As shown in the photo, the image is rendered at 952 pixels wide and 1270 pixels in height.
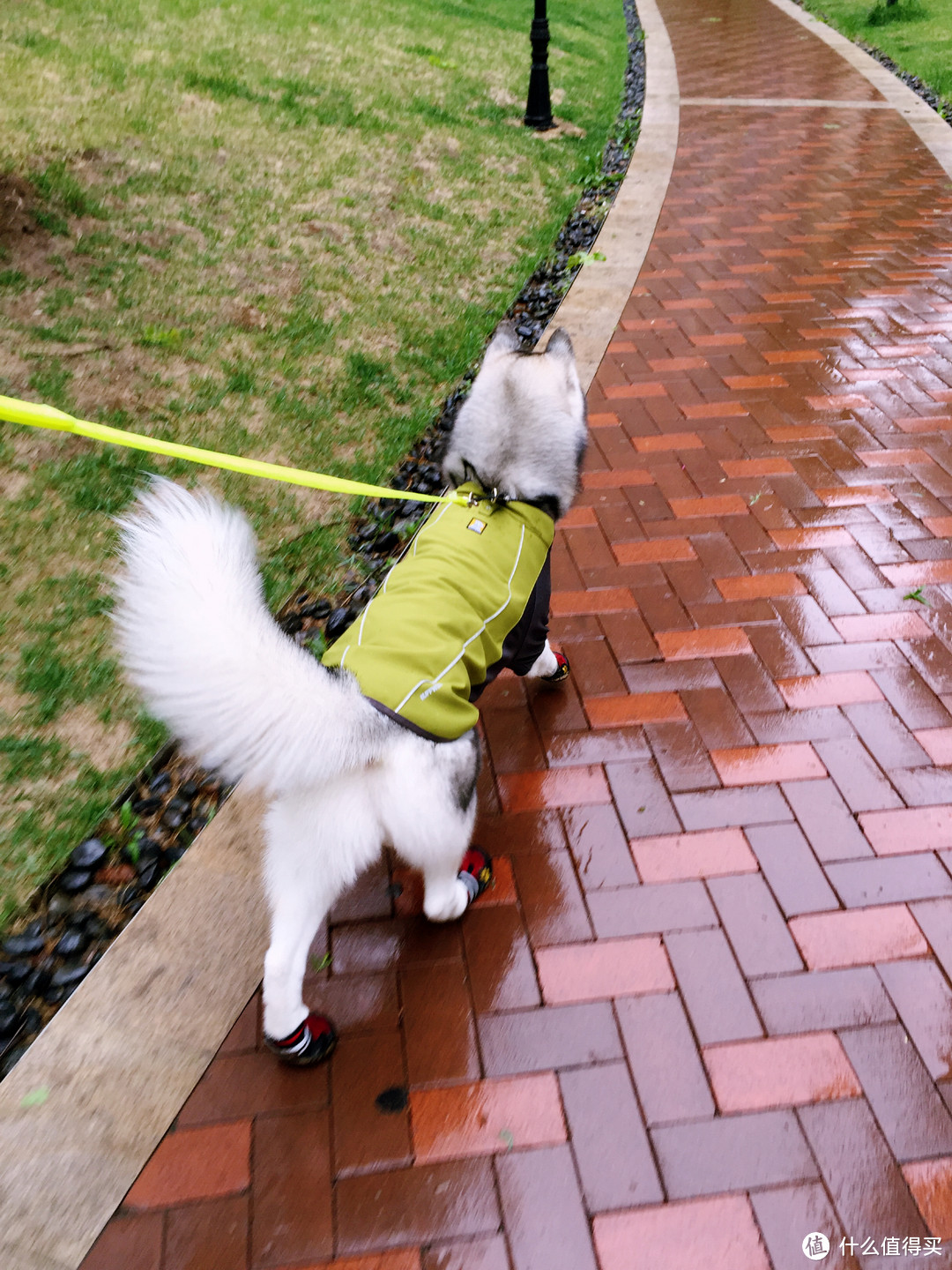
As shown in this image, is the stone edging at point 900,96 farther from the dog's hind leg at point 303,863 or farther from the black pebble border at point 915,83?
the dog's hind leg at point 303,863

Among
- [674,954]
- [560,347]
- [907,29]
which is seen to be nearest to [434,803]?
[674,954]

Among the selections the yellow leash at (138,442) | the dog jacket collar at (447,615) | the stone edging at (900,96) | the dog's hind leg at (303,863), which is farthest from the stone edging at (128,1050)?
the stone edging at (900,96)

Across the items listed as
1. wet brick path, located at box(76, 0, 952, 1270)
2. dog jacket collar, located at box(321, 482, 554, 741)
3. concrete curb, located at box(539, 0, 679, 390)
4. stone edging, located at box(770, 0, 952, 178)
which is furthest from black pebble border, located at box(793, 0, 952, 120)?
dog jacket collar, located at box(321, 482, 554, 741)

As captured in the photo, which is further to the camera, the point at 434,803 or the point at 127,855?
the point at 127,855

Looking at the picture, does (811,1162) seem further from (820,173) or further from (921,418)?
(820,173)

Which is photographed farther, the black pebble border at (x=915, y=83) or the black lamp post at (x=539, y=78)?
the black pebble border at (x=915, y=83)

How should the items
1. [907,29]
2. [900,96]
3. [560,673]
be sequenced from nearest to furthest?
[560,673] → [900,96] → [907,29]

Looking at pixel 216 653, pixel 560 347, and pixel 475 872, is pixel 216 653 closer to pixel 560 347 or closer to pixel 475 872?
pixel 475 872

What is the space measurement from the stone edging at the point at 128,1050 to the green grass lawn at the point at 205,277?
364 mm

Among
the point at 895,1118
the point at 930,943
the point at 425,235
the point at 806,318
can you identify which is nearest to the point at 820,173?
the point at 806,318

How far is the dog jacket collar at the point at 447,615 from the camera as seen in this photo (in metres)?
1.68

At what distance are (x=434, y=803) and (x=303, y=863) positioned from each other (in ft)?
0.93

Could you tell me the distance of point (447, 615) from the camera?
1840 mm

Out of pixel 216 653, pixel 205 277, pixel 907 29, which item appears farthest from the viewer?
pixel 907 29
